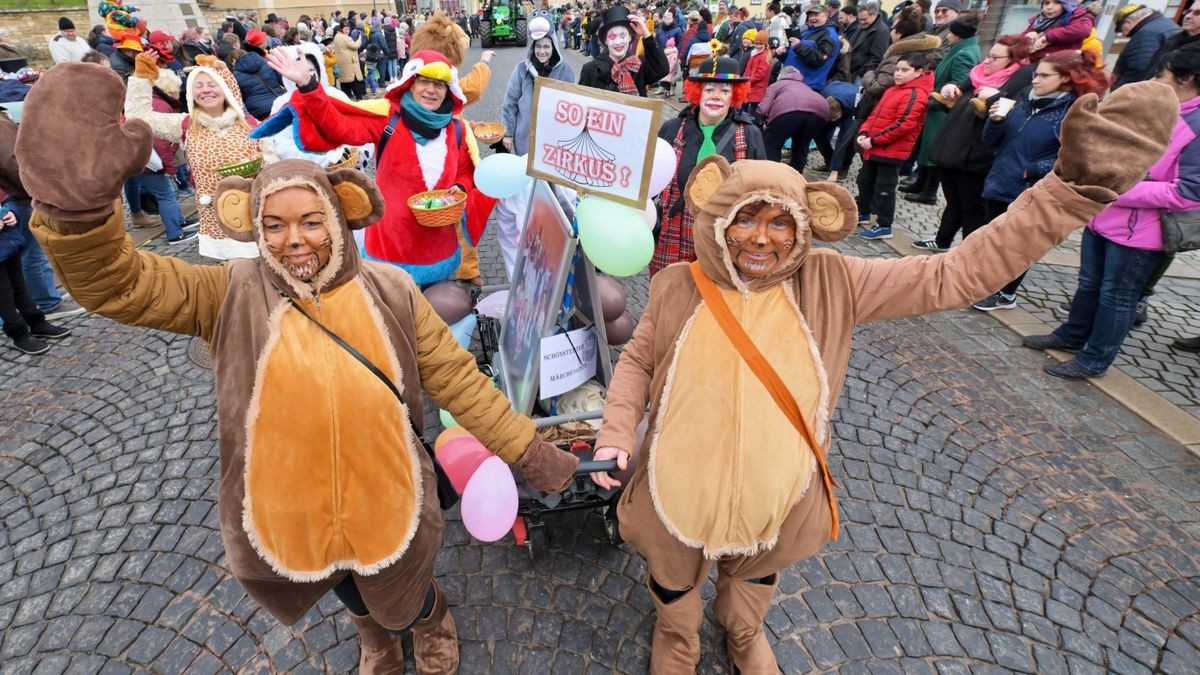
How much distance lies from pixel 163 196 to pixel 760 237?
23.1 feet

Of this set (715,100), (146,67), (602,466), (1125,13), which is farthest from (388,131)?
(1125,13)

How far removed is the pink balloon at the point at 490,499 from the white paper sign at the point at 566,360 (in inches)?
25.0

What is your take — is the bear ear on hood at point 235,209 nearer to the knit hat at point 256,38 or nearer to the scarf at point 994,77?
the scarf at point 994,77

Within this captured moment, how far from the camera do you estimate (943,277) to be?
6.04ft

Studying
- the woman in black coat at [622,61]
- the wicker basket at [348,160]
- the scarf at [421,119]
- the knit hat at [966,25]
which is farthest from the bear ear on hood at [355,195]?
the knit hat at [966,25]

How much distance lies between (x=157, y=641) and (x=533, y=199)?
2685 mm

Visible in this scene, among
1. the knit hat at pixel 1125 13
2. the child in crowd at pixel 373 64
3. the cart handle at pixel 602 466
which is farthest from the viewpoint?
the child in crowd at pixel 373 64

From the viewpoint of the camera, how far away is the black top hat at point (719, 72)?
363cm

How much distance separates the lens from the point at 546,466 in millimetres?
2113

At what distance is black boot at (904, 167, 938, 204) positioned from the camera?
7812 millimetres

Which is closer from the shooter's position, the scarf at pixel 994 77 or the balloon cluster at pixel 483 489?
the balloon cluster at pixel 483 489

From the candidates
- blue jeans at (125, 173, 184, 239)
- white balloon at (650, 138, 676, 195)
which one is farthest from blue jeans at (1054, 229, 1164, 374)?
blue jeans at (125, 173, 184, 239)

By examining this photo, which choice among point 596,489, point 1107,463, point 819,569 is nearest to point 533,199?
point 596,489

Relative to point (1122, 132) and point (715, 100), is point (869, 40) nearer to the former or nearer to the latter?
point (715, 100)
